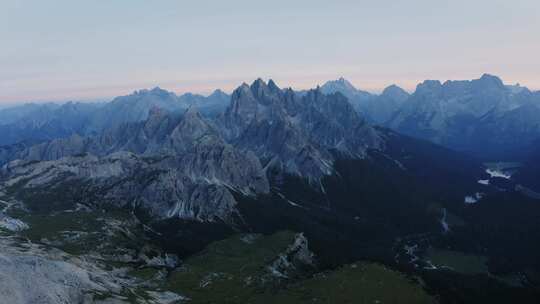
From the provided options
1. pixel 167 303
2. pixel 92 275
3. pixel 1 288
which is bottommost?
pixel 167 303

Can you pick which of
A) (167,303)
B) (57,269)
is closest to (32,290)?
(57,269)

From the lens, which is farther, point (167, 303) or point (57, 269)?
point (167, 303)

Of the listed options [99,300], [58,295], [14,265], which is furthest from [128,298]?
[14,265]

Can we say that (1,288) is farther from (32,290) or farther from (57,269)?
(57,269)

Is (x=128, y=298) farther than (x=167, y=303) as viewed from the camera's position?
No

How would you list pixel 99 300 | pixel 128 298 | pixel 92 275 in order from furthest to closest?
pixel 92 275, pixel 128 298, pixel 99 300

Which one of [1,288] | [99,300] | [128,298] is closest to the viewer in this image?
[1,288]

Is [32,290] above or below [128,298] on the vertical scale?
above

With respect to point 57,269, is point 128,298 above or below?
below

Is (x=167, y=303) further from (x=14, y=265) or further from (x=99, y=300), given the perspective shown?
(x=14, y=265)

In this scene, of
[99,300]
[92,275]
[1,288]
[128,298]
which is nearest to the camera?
[1,288]
